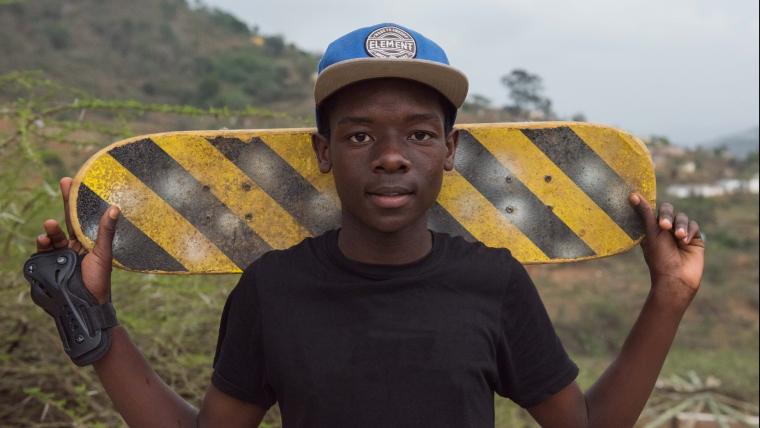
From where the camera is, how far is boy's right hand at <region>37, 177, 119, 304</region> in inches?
60.4

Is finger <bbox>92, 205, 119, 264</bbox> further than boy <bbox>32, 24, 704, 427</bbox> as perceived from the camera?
Yes

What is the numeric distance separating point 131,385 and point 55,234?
310 millimetres

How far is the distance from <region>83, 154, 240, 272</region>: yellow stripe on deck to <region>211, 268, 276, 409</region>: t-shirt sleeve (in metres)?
0.28

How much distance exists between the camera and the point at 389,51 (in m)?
1.40

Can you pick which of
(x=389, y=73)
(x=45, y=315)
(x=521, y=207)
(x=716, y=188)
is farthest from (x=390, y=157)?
(x=716, y=188)

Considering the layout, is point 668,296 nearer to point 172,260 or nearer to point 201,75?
point 172,260

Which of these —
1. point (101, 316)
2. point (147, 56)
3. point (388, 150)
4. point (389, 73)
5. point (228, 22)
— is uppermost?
point (389, 73)

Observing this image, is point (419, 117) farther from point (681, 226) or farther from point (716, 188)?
point (716, 188)

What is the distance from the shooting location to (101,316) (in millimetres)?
1520

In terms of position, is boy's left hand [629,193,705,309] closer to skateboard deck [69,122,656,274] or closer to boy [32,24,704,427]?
boy [32,24,704,427]

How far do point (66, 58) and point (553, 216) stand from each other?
3026cm

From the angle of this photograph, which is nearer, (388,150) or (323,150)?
(388,150)

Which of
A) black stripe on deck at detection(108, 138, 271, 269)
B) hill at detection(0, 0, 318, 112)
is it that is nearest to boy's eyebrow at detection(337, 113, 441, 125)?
black stripe on deck at detection(108, 138, 271, 269)

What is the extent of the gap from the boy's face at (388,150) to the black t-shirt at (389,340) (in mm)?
116
